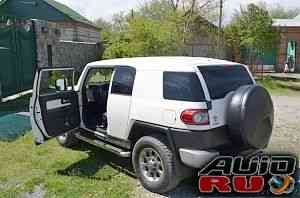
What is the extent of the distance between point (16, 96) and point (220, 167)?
27.1ft

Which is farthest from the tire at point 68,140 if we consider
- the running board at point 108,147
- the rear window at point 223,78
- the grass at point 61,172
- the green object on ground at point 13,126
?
the rear window at point 223,78

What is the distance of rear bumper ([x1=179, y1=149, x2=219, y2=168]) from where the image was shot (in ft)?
11.3

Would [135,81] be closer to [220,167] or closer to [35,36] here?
[220,167]

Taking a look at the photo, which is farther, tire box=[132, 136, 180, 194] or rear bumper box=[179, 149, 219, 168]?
tire box=[132, 136, 180, 194]

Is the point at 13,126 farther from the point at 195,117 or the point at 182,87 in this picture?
the point at 195,117

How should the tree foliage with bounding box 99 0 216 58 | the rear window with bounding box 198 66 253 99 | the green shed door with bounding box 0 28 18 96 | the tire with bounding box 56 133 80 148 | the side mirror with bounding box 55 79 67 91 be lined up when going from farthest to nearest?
the tree foliage with bounding box 99 0 216 58, the green shed door with bounding box 0 28 18 96, the tire with bounding box 56 133 80 148, the side mirror with bounding box 55 79 67 91, the rear window with bounding box 198 66 253 99

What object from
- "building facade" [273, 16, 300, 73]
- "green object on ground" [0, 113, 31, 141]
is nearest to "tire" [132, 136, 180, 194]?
"green object on ground" [0, 113, 31, 141]

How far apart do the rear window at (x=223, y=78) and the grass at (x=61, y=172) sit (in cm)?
168

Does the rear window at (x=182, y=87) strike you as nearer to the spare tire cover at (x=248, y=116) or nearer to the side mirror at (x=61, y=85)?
the spare tire cover at (x=248, y=116)

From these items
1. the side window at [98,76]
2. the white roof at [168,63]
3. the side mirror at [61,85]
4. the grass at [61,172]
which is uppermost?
the white roof at [168,63]

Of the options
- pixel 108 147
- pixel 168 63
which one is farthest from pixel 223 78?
pixel 108 147

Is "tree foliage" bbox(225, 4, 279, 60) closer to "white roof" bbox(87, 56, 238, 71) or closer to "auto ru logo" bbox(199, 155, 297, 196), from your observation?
"white roof" bbox(87, 56, 238, 71)

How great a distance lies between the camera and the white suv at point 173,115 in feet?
11.5

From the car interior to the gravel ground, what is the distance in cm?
151
